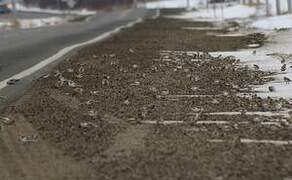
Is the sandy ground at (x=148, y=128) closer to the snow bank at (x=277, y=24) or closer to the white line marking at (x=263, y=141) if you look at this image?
the white line marking at (x=263, y=141)

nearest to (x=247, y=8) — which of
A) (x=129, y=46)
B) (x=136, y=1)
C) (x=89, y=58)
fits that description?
(x=129, y=46)

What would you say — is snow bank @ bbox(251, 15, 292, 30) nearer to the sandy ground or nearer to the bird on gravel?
the sandy ground

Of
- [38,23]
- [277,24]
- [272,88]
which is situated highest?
[272,88]

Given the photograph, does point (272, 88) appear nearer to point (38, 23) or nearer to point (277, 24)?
point (277, 24)

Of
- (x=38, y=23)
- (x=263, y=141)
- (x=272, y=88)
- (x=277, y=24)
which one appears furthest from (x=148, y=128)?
(x=38, y=23)

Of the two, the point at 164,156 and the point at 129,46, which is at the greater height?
the point at 164,156

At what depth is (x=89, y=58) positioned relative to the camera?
691 inches

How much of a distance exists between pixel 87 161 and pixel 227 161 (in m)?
1.35

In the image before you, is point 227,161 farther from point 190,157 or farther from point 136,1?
point 136,1

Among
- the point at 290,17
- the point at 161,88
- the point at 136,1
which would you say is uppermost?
the point at 161,88

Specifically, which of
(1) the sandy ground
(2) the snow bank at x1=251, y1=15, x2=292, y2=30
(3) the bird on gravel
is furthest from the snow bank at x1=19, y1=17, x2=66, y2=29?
(3) the bird on gravel

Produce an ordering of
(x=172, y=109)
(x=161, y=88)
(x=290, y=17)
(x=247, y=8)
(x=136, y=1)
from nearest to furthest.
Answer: (x=172, y=109) < (x=161, y=88) < (x=290, y=17) < (x=247, y=8) < (x=136, y=1)

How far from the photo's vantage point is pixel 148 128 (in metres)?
8.10

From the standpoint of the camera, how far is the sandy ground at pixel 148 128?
6445 millimetres
